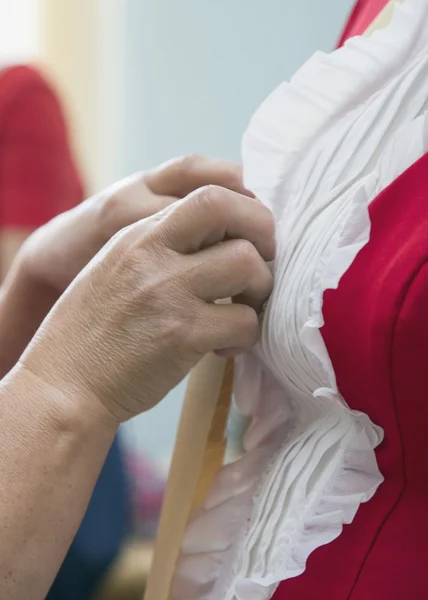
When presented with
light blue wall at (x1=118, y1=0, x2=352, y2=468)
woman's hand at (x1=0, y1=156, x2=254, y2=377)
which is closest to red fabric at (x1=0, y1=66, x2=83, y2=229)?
light blue wall at (x1=118, y1=0, x2=352, y2=468)

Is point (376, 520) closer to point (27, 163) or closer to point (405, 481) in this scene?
point (405, 481)

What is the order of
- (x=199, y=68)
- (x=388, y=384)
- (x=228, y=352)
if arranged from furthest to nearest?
(x=199, y=68), (x=228, y=352), (x=388, y=384)

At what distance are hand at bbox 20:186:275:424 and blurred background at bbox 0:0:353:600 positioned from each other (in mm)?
414

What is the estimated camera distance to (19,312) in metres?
0.60

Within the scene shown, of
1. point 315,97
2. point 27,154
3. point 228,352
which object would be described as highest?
point 315,97

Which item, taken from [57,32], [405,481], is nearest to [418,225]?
[405,481]

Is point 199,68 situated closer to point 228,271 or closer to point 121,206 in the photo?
point 121,206

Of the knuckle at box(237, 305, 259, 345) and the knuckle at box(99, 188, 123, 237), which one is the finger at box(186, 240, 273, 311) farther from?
the knuckle at box(99, 188, 123, 237)

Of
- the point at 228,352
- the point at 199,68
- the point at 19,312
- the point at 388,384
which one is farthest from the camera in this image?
the point at 199,68

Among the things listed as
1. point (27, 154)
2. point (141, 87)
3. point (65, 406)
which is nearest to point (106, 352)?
point (65, 406)

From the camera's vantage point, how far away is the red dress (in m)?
0.31

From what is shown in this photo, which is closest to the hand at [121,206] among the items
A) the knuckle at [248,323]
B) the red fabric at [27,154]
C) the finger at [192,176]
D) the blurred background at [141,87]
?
the finger at [192,176]

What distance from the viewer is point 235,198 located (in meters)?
0.42

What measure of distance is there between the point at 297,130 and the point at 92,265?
0.14 m
